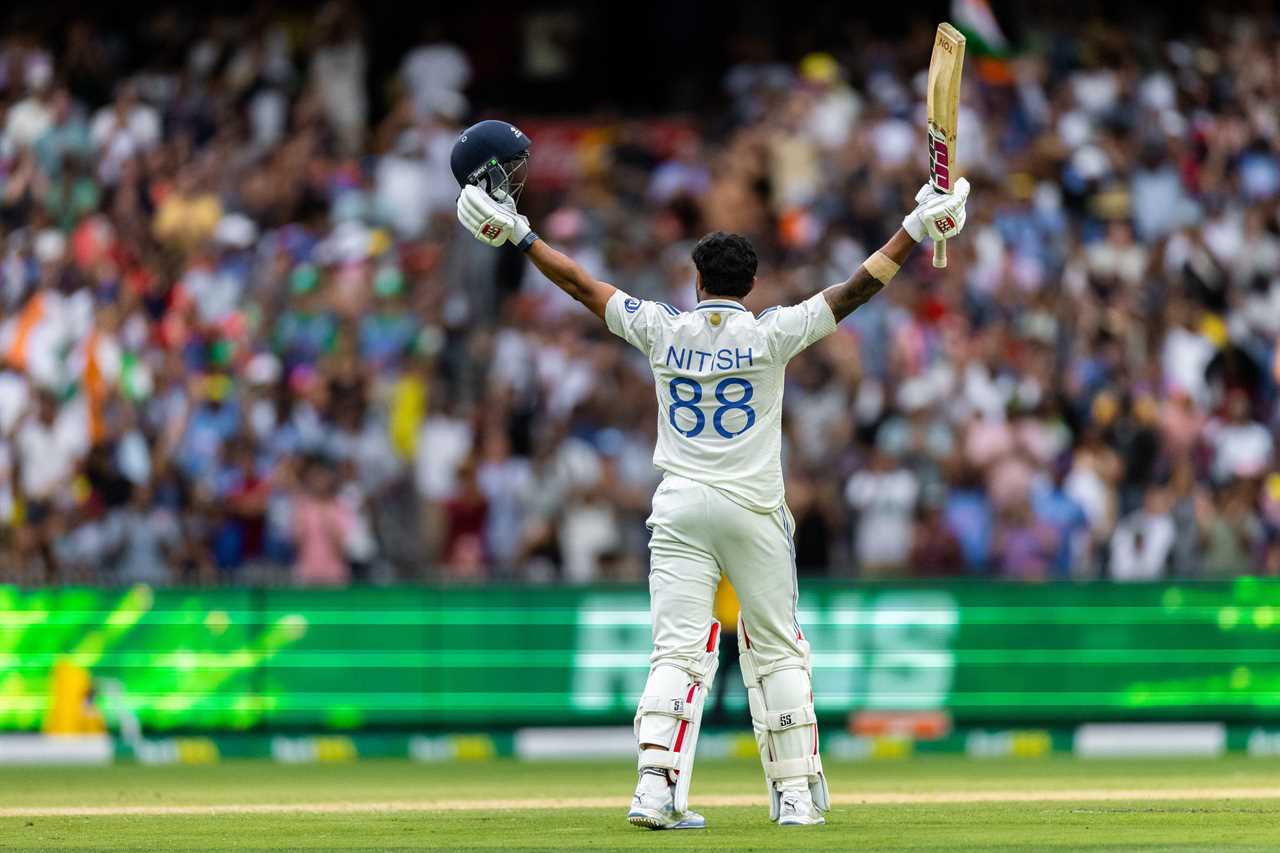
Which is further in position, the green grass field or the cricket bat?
the cricket bat

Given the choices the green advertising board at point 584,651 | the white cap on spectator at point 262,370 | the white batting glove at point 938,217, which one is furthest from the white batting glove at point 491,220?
the white cap on spectator at point 262,370

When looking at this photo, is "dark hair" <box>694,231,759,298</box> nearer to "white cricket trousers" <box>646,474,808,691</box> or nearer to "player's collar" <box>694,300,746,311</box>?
"player's collar" <box>694,300,746,311</box>

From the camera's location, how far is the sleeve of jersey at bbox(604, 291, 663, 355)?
9164mm

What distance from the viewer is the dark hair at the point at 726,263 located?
909 centimetres

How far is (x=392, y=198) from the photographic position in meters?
20.6

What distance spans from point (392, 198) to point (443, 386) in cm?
262

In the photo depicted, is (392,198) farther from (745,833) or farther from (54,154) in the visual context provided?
(745,833)

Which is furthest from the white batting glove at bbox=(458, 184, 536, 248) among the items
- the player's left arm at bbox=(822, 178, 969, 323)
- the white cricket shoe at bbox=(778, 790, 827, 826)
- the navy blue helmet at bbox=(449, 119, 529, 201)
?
the white cricket shoe at bbox=(778, 790, 827, 826)

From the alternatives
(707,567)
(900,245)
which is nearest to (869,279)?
(900,245)

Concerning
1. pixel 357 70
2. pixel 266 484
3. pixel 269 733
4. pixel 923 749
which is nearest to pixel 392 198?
pixel 357 70

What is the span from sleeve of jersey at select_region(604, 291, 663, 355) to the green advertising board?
23.0 feet

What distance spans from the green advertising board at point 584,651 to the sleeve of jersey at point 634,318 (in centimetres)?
701

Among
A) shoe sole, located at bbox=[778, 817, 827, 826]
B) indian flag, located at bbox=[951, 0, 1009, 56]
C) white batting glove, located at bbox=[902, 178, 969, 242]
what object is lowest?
shoe sole, located at bbox=[778, 817, 827, 826]

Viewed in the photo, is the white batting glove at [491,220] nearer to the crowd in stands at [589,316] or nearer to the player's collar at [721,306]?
the player's collar at [721,306]
